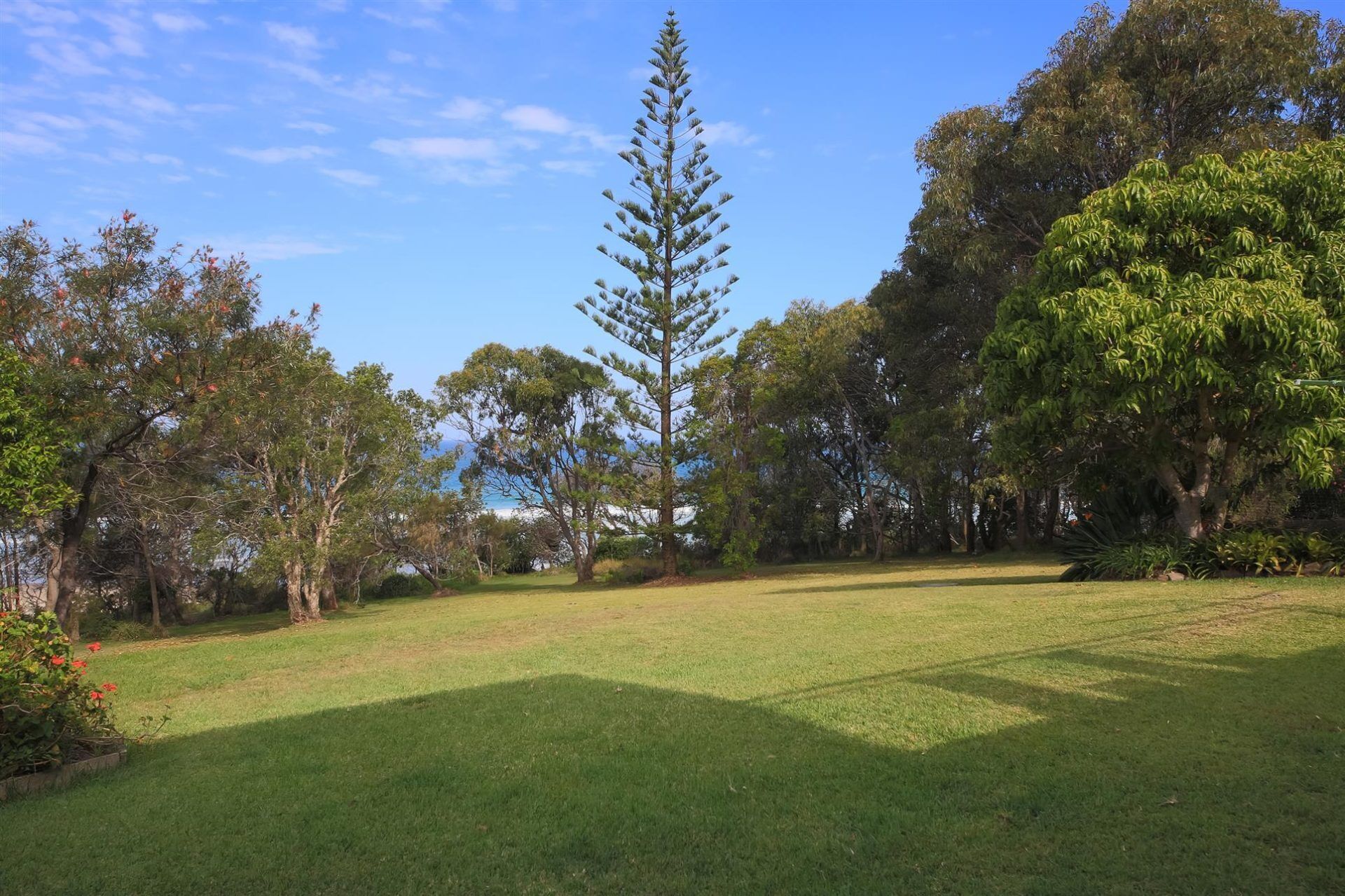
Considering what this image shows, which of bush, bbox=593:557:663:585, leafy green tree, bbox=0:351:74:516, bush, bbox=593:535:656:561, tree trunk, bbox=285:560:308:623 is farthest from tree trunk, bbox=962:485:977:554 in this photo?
leafy green tree, bbox=0:351:74:516

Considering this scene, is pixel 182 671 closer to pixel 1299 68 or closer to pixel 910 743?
pixel 910 743

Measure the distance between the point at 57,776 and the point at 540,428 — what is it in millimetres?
17764

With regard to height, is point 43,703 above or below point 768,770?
above

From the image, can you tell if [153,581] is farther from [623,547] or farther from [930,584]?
[930,584]

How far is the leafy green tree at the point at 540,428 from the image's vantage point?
2084cm

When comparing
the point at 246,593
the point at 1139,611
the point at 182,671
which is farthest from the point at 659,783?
the point at 246,593

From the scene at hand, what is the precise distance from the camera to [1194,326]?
29.4 ft

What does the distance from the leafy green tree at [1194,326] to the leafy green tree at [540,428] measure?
36.7ft

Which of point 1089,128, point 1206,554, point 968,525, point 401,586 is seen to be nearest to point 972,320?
point 1089,128

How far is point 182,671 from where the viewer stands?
8352 mm

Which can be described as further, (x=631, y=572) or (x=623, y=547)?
(x=623, y=547)

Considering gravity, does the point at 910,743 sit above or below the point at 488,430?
below

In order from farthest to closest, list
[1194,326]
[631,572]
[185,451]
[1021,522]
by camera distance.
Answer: [631,572] < [1021,522] < [185,451] < [1194,326]

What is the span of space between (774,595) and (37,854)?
404 inches
